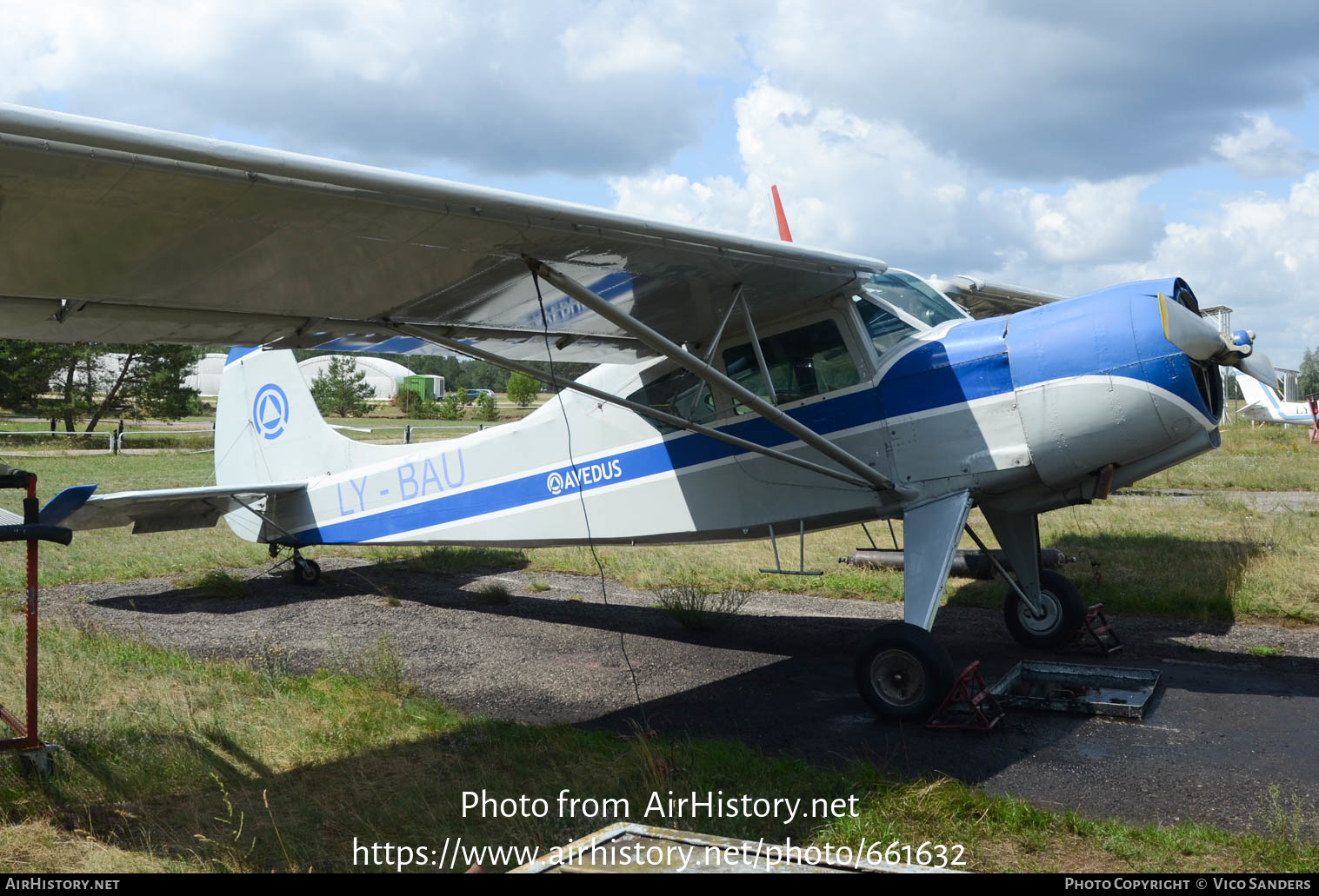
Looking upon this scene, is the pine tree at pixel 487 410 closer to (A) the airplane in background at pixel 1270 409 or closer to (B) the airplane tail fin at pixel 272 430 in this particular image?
(A) the airplane in background at pixel 1270 409

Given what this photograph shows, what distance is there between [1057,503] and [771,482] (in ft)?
6.38

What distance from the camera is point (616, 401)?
619cm

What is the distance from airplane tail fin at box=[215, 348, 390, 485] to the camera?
10344mm

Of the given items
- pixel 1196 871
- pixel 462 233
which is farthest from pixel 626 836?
pixel 462 233

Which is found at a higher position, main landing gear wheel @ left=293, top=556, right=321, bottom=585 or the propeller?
the propeller

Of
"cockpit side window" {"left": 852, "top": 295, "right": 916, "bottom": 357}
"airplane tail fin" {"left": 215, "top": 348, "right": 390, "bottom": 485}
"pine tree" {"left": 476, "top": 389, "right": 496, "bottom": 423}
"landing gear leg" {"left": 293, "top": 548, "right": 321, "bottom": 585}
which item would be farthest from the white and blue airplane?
"pine tree" {"left": 476, "top": 389, "right": 496, "bottom": 423}

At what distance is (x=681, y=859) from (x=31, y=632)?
12.0 ft

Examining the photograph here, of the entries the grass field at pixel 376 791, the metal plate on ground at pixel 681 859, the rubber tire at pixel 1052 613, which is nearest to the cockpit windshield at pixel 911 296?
the rubber tire at pixel 1052 613

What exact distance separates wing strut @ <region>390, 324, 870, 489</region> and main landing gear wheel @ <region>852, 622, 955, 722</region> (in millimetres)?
1206

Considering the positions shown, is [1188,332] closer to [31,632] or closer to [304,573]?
[31,632]

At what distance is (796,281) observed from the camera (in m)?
6.43

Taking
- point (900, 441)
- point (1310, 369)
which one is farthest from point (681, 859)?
point (1310, 369)

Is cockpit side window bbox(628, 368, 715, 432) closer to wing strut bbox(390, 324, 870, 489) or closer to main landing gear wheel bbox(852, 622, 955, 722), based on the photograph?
wing strut bbox(390, 324, 870, 489)
